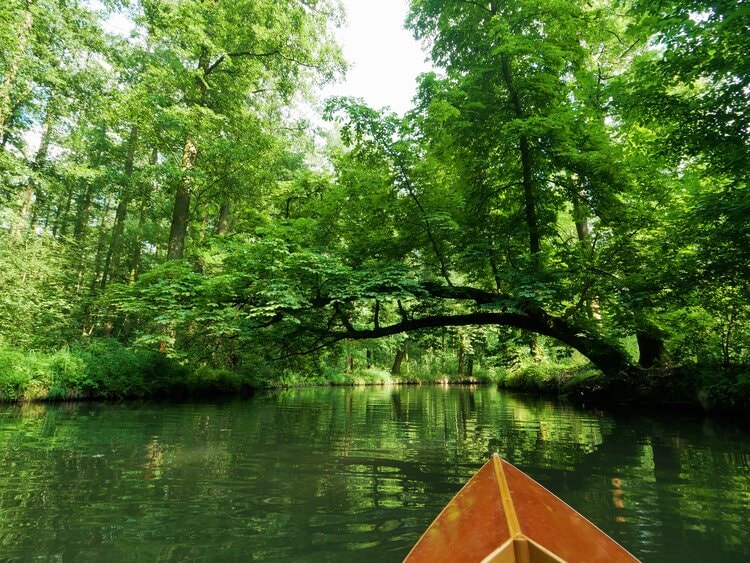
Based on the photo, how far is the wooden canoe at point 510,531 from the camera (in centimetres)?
193

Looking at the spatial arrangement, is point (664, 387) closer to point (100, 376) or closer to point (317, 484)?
point (317, 484)

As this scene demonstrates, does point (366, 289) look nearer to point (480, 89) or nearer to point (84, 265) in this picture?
point (480, 89)

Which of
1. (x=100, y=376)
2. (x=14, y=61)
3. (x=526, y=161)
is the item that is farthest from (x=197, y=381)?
(x=526, y=161)

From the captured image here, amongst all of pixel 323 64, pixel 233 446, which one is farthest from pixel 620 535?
pixel 323 64

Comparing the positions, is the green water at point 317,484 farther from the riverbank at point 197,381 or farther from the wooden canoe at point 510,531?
the riverbank at point 197,381

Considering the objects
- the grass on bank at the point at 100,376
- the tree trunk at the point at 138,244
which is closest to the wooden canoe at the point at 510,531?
the grass on bank at the point at 100,376

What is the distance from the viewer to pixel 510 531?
6.68ft

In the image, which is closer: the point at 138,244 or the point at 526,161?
the point at 526,161

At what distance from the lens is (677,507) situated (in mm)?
4121

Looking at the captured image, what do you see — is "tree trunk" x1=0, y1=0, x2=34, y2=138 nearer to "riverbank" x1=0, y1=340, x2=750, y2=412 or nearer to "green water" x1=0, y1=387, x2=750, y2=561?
"riverbank" x1=0, y1=340, x2=750, y2=412

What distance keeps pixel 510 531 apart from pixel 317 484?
3.26 m

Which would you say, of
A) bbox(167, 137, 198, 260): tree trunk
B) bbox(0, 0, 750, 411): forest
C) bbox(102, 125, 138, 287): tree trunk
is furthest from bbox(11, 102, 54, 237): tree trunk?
bbox(167, 137, 198, 260): tree trunk

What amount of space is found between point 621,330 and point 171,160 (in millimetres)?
16171

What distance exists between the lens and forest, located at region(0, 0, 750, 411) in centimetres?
888
